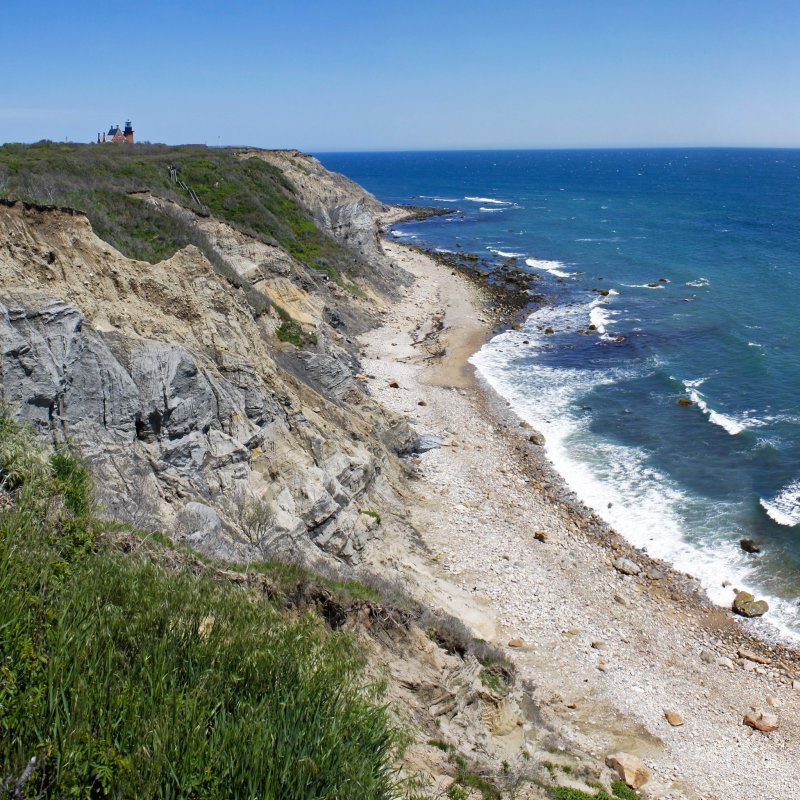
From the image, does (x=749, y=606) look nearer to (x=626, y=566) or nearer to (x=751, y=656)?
(x=751, y=656)

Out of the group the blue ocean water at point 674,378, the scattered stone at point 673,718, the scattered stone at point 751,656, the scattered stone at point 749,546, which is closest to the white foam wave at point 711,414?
the blue ocean water at point 674,378

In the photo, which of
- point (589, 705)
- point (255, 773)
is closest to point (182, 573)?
point (255, 773)

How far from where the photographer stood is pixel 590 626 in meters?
21.7

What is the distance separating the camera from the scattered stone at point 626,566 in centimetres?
2494

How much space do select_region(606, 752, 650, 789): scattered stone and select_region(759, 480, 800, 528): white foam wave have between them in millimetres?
16223

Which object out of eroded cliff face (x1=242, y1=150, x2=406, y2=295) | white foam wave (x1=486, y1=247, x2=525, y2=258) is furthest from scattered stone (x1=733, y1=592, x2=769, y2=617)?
white foam wave (x1=486, y1=247, x2=525, y2=258)

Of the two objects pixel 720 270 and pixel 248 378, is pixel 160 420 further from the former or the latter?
pixel 720 270

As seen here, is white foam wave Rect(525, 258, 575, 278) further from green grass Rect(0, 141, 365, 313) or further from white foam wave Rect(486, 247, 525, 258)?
green grass Rect(0, 141, 365, 313)

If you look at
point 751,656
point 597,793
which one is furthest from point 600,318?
point 597,793

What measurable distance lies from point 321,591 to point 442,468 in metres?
18.2

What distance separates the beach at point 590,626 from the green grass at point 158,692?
26.4 feet

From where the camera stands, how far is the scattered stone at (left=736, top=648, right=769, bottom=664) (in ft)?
68.8

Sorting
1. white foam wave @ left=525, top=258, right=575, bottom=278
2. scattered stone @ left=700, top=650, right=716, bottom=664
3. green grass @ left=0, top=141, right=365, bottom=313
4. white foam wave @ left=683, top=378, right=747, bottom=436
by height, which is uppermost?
green grass @ left=0, top=141, right=365, bottom=313

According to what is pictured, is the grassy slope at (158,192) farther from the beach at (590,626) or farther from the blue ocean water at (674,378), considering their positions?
the blue ocean water at (674,378)
